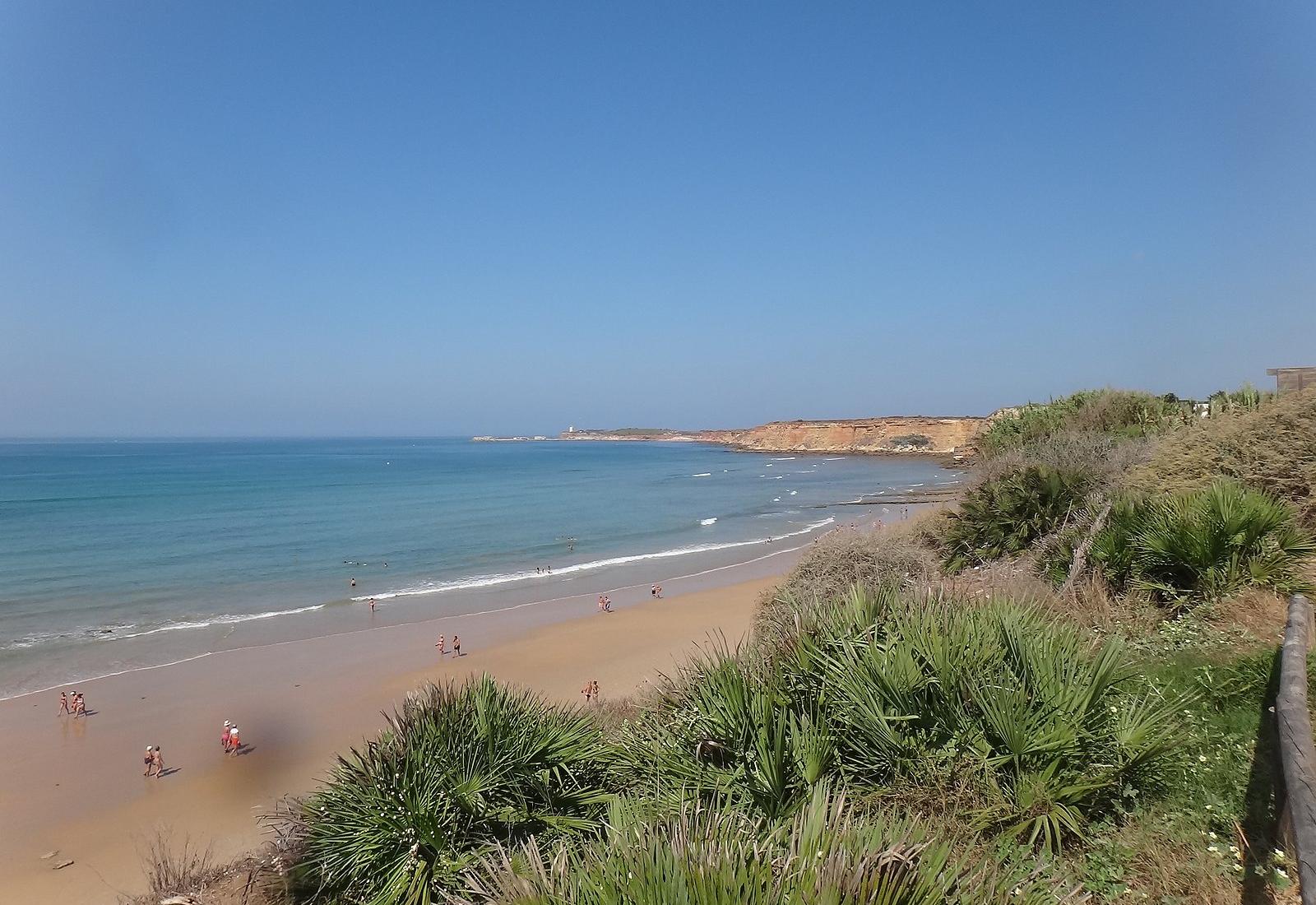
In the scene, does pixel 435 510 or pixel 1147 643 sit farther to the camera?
pixel 435 510

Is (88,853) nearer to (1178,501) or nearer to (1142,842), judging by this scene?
(1142,842)

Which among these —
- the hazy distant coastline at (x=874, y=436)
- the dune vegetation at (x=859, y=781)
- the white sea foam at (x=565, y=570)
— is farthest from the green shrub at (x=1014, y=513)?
the hazy distant coastline at (x=874, y=436)

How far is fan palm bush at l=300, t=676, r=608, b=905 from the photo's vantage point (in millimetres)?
4398

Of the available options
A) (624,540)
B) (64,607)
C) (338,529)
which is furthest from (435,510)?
(64,607)

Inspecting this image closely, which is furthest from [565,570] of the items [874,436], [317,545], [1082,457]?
[874,436]

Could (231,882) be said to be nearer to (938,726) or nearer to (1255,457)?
(938,726)

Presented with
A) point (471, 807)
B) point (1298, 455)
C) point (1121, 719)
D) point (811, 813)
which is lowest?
point (471, 807)

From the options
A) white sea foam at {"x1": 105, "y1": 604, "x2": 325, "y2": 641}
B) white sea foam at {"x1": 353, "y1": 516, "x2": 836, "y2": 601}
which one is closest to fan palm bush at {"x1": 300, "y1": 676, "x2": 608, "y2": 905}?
white sea foam at {"x1": 105, "y1": 604, "x2": 325, "y2": 641}

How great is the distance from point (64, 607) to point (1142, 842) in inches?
1139

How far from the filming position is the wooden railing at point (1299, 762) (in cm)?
252

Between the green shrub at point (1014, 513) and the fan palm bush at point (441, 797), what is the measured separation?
945 centimetres

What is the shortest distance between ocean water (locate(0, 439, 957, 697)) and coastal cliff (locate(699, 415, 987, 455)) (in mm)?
32148

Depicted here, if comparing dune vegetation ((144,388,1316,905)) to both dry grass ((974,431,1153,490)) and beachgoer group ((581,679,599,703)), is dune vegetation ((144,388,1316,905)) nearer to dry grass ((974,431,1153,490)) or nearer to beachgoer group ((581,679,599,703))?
dry grass ((974,431,1153,490))

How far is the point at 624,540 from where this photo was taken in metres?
38.3
